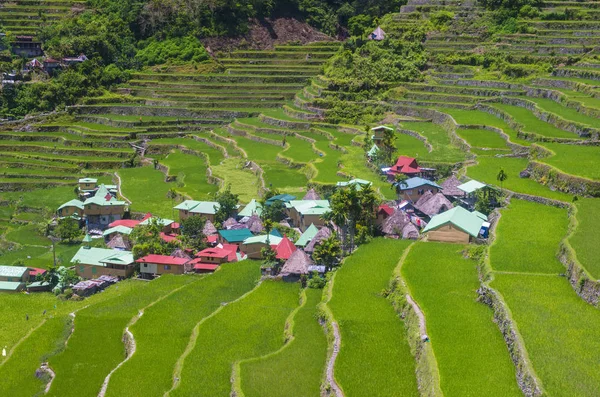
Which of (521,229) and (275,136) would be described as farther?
(275,136)

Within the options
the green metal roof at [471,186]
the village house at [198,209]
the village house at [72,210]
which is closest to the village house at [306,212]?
the village house at [198,209]

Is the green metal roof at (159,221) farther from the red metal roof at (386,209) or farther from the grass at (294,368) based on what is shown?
the grass at (294,368)

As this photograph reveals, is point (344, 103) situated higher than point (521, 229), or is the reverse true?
point (521, 229)

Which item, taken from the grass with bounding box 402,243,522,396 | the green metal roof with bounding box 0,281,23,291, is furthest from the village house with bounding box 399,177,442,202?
the green metal roof with bounding box 0,281,23,291

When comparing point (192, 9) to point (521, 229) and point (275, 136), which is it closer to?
point (275, 136)

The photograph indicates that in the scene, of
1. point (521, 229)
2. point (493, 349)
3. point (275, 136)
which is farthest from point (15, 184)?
point (493, 349)

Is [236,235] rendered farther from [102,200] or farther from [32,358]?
[32,358]
